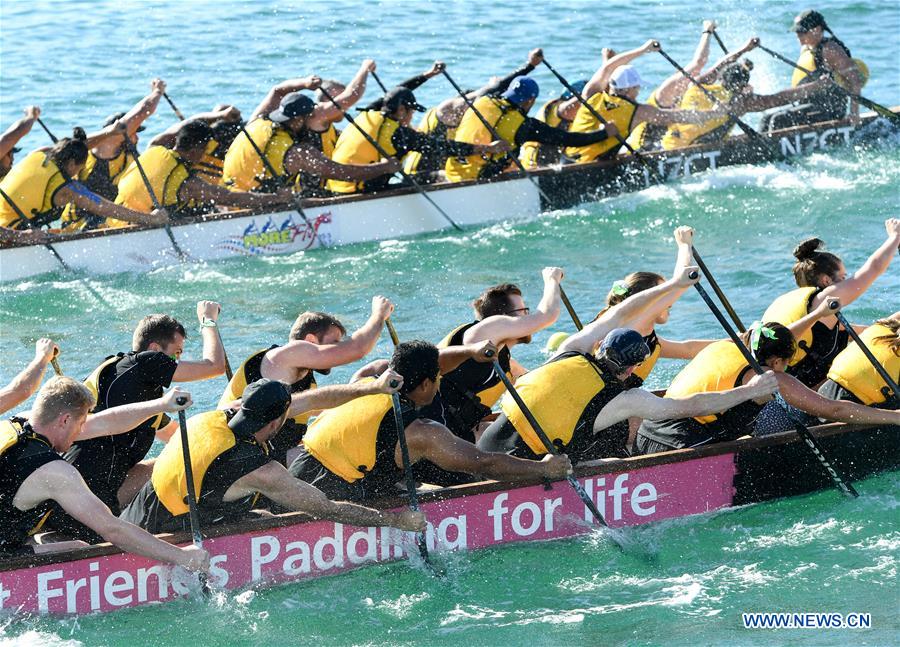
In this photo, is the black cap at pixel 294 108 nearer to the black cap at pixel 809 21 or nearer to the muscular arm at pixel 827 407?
the black cap at pixel 809 21

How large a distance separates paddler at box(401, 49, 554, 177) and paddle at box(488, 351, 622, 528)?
7.11 meters

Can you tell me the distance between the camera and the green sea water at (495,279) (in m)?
7.48

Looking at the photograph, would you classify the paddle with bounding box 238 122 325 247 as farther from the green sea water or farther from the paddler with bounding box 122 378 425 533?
the paddler with bounding box 122 378 425 533

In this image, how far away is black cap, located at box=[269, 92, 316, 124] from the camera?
13828 mm

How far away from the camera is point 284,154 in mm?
13984

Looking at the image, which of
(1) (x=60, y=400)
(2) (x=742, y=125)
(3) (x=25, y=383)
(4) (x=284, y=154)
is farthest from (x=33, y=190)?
(2) (x=742, y=125)

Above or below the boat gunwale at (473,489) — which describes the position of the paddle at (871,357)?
above

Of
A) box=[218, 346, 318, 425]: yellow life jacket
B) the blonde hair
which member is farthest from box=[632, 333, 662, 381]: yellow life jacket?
the blonde hair

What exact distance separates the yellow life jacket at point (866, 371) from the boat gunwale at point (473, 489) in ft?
0.69

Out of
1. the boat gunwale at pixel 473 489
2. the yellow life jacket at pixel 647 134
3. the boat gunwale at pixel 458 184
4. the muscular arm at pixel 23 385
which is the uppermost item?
the muscular arm at pixel 23 385

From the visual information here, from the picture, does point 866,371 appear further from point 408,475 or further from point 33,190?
point 33,190

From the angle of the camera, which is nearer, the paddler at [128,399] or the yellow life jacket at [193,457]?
the yellow life jacket at [193,457]

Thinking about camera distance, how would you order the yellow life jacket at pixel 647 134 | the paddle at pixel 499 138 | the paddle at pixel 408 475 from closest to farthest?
the paddle at pixel 408 475
the paddle at pixel 499 138
the yellow life jacket at pixel 647 134

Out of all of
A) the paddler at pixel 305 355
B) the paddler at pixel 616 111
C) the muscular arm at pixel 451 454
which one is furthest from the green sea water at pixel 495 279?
the paddler at pixel 305 355
